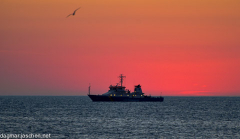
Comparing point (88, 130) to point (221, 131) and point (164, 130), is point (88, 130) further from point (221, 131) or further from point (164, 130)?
point (221, 131)

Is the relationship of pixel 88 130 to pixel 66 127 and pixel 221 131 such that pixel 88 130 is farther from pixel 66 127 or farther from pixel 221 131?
pixel 221 131

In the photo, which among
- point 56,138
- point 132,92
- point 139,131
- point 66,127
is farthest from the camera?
point 132,92

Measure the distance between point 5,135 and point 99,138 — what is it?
13470mm

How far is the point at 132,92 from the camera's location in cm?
17950

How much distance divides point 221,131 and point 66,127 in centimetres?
2540

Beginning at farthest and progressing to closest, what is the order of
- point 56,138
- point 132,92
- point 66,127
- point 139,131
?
point 132,92
point 66,127
point 139,131
point 56,138

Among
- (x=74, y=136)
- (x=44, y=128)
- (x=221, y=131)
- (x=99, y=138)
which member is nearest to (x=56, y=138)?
(x=74, y=136)

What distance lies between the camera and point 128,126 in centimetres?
6256

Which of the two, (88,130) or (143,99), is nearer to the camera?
(88,130)

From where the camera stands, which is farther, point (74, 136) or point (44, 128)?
point (44, 128)

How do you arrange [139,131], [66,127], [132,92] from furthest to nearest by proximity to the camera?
[132,92] < [66,127] < [139,131]

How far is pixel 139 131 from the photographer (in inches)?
2217

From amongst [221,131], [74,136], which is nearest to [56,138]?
[74,136]

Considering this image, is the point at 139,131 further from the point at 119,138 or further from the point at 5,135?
the point at 5,135
